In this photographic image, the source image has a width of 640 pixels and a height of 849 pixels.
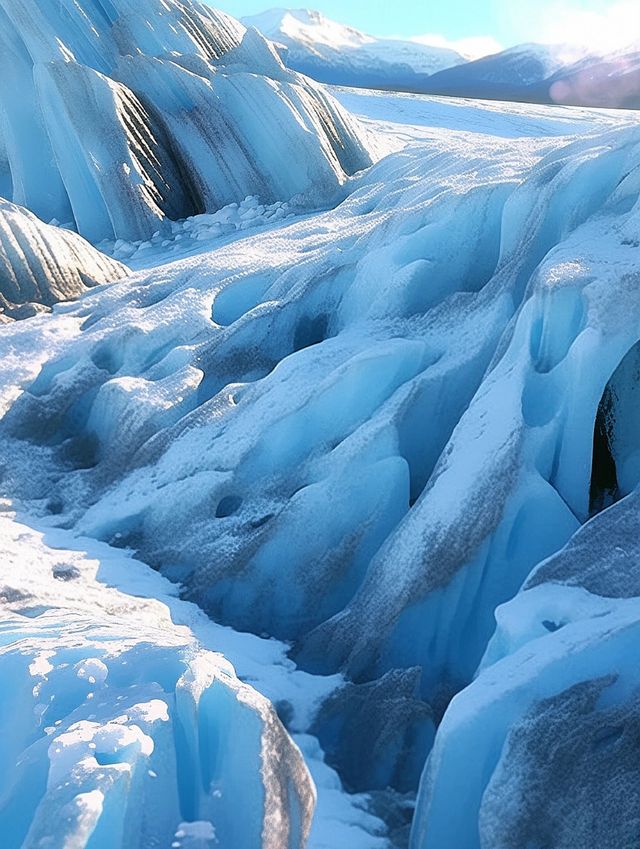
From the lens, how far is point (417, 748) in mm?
5281

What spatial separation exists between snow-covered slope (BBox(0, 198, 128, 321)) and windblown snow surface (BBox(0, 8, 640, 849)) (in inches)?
29.8

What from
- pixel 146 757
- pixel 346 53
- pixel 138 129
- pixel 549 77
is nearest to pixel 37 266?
pixel 138 129

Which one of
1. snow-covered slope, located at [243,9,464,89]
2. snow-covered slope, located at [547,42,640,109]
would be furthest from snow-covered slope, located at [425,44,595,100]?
snow-covered slope, located at [243,9,464,89]

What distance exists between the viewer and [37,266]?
516 inches

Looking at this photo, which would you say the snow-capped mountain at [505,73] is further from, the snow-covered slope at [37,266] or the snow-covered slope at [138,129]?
the snow-covered slope at [37,266]

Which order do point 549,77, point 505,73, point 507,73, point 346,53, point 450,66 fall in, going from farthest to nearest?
1. point 450,66
2. point 346,53
3. point 505,73
4. point 507,73
5. point 549,77

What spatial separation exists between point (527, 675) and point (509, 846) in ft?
2.38

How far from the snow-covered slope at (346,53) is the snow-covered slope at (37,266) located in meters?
38.2

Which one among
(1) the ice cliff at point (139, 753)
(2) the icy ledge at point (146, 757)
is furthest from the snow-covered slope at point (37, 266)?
(1) the ice cliff at point (139, 753)

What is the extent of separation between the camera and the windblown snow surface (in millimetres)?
3945

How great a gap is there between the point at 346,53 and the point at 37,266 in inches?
1727

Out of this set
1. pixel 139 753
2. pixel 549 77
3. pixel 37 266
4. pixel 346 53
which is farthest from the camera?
pixel 346 53

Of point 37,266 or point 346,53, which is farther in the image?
point 346,53

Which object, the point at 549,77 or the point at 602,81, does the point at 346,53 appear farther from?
the point at 602,81
